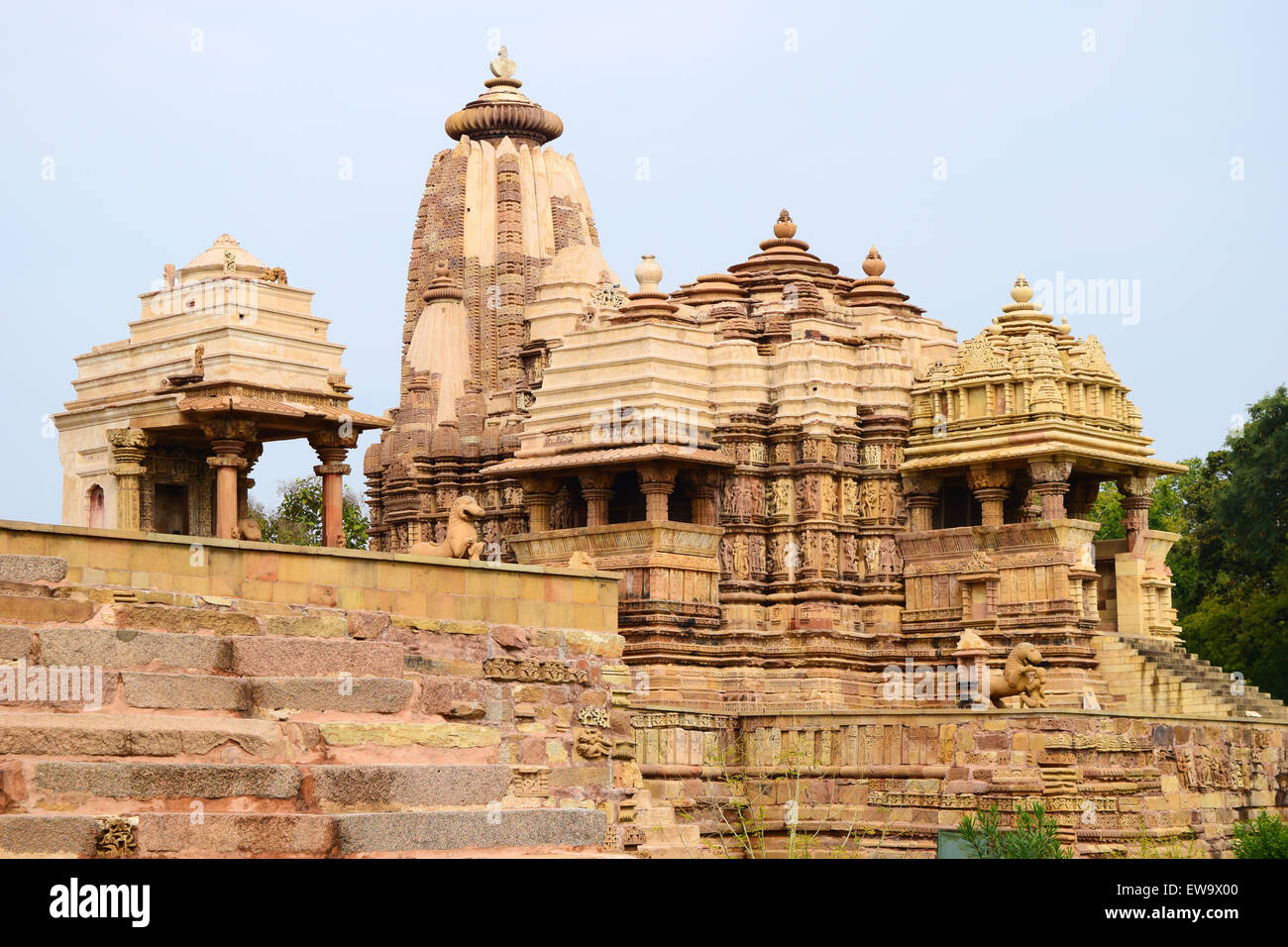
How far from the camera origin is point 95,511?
96.5 ft

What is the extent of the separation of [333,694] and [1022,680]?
53.3 ft

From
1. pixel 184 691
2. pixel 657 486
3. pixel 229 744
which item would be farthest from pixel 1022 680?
pixel 229 744

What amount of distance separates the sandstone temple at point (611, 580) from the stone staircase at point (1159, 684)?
7cm

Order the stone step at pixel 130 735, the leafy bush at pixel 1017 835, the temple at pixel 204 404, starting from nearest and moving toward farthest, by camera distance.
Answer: the stone step at pixel 130 735, the leafy bush at pixel 1017 835, the temple at pixel 204 404

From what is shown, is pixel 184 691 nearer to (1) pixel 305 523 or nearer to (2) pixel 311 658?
(2) pixel 311 658

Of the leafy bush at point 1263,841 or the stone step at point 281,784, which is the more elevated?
the stone step at point 281,784

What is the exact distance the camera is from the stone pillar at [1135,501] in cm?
3525

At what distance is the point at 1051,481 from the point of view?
108 ft

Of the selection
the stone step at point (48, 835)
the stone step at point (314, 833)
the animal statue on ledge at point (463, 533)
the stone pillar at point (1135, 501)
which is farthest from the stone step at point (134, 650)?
the stone pillar at point (1135, 501)

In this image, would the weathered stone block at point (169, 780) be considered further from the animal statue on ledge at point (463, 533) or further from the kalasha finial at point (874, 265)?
the kalasha finial at point (874, 265)

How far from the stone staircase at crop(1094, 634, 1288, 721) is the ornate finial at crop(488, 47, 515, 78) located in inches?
744

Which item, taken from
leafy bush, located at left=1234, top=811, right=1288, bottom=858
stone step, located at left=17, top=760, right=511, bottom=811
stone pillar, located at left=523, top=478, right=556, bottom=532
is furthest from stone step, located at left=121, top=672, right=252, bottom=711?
stone pillar, located at left=523, top=478, right=556, bottom=532

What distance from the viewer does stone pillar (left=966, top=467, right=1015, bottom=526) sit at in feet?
111

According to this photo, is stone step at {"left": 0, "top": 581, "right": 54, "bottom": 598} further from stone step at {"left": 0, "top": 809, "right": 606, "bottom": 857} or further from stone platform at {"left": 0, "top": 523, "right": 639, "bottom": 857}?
stone step at {"left": 0, "top": 809, "right": 606, "bottom": 857}
